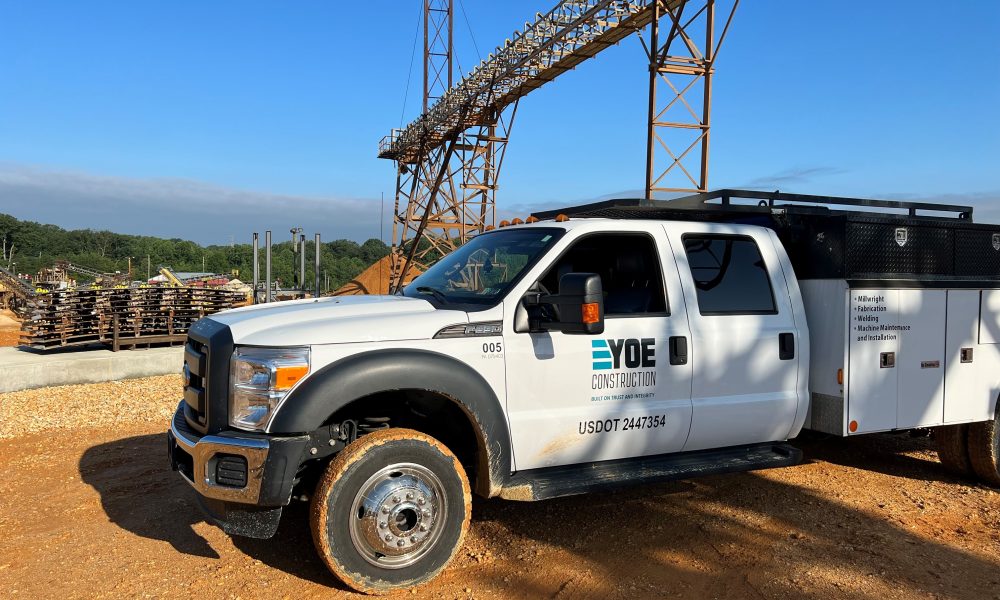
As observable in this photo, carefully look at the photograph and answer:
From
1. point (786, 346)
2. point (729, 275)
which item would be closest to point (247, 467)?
point (729, 275)

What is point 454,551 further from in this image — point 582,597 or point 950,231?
point 950,231

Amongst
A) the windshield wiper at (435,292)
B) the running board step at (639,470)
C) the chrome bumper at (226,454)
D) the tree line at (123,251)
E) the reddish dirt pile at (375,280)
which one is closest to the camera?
the chrome bumper at (226,454)

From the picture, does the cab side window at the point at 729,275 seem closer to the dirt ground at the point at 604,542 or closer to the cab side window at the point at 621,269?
the cab side window at the point at 621,269

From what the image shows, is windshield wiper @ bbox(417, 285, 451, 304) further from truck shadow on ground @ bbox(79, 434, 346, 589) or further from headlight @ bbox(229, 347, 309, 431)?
truck shadow on ground @ bbox(79, 434, 346, 589)

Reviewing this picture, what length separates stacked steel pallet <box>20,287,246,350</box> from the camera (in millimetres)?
12383

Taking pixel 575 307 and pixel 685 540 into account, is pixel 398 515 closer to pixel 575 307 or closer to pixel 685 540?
pixel 575 307

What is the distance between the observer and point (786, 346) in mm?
4641

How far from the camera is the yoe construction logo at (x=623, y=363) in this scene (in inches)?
159

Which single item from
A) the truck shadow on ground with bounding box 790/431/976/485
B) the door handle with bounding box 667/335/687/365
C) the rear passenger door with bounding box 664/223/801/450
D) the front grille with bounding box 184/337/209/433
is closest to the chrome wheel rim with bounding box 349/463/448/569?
the front grille with bounding box 184/337/209/433

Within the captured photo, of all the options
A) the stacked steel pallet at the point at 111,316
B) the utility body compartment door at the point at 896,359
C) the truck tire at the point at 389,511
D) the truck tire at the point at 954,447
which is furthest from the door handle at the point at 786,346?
the stacked steel pallet at the point at 111,316

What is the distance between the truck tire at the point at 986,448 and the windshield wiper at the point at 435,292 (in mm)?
4378

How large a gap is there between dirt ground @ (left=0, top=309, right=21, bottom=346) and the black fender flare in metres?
18.6

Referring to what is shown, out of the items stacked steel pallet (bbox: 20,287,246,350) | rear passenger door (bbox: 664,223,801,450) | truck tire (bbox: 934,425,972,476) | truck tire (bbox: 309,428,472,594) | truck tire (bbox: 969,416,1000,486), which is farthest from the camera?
stacked steel pallet (bbox: 20,287,246,350)

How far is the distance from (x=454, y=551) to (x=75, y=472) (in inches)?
160
